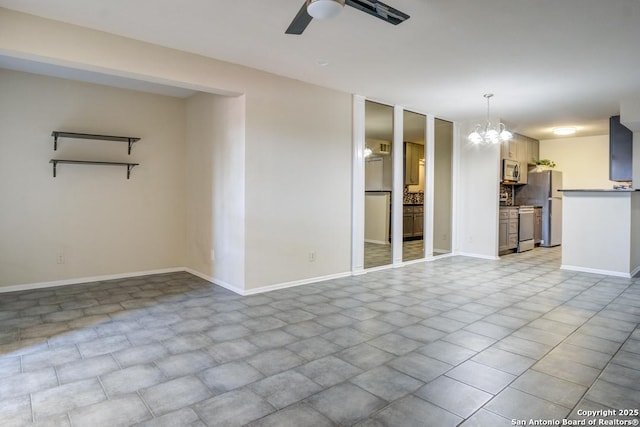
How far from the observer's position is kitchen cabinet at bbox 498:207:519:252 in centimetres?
692

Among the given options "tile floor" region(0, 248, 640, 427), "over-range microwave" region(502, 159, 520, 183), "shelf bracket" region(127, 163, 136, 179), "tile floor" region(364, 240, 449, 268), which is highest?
"over-range microwave" region(502, 159, 520, 183)

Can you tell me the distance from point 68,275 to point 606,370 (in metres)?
5.39

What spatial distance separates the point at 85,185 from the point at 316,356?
3.90 meters

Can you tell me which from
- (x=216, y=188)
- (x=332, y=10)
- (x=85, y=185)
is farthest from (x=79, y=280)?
(x=332, y=10)

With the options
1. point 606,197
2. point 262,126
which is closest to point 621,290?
point 606,197

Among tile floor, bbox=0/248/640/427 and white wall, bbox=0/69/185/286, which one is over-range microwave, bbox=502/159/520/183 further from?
white wall, bbox=0/69/185/286

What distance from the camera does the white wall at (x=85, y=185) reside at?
4234mm

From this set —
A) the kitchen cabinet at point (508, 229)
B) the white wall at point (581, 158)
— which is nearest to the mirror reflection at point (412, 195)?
the kitchen cabinet at point (508, 229)

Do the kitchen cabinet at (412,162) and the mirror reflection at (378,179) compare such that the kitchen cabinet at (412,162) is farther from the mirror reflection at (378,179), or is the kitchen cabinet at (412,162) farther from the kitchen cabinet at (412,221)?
the mirror reflection at (378,179)

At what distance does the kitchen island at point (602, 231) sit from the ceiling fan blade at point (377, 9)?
4.50m

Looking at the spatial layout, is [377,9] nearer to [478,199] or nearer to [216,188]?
Result: [216,188]

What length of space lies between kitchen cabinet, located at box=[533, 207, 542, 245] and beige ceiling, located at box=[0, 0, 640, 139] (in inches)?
142

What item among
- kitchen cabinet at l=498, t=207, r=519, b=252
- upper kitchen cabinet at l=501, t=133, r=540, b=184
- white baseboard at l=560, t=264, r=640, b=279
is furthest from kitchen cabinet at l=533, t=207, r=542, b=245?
white baseboard at l=560, t=264, r=640, b=279

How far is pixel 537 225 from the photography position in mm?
8297
